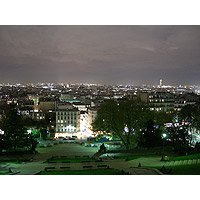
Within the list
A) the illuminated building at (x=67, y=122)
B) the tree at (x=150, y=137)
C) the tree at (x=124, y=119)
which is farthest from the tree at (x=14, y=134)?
the illuminated building at (x=67, y=122)

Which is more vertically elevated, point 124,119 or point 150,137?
point 124,119

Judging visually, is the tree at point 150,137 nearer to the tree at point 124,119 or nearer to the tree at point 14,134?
the tree at point 124,119

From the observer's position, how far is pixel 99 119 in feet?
78.9

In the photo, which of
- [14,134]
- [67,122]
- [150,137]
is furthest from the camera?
[67,122]

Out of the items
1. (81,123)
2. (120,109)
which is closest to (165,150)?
(120,109)

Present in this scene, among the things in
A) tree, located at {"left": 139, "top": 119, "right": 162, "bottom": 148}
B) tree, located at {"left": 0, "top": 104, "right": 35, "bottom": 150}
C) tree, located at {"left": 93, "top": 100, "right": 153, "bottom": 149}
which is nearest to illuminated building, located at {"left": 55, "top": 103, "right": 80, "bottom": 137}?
tree, located at {"left": 0, "top": 104, "right": 35, "bottom": 150}

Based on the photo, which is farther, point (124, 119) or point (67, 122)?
point (67, 122)

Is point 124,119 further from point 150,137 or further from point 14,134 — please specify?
point 14,134

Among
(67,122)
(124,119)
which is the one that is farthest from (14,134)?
(67,122)

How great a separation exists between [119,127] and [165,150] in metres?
4.88

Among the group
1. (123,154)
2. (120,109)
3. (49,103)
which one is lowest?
(123,154)

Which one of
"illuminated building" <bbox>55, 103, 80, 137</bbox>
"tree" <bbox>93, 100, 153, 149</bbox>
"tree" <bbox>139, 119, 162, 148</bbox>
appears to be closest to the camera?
"tree" <bbox>139, 119, 162, 148</bbox>

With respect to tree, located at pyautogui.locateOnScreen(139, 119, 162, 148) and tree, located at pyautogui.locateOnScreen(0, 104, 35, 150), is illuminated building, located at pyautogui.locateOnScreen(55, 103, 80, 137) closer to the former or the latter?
tree, located at pyautogui.locateOnScreen(0, 104, 35, 150)

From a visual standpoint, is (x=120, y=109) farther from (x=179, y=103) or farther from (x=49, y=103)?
(x=49, y=103)
